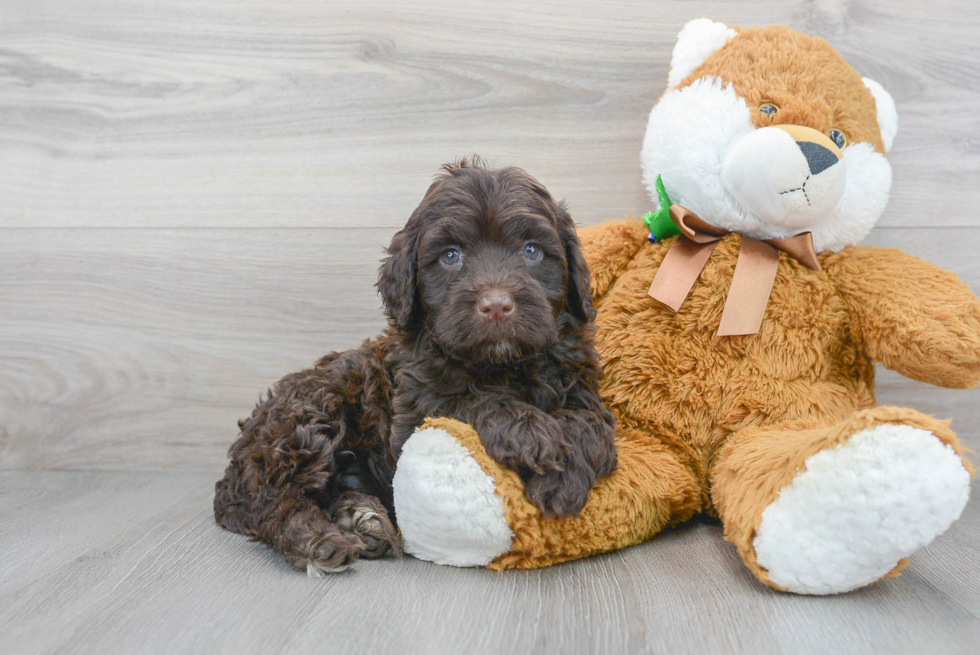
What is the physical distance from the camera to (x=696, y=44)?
2104mm

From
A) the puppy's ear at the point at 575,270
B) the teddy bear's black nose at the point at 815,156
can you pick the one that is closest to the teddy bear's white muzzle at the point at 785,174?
the teddy bear's black nose at the point at 815,156

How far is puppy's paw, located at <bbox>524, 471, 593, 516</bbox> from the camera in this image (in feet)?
5.13

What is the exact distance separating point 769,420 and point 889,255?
1.88 ft

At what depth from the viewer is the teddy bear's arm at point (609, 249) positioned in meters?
2.08

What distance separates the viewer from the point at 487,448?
158 centimetres

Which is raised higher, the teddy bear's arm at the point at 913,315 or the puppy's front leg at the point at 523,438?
the teddy bear's arm at the point at 913,315

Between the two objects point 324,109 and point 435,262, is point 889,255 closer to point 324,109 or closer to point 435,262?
point 435,262

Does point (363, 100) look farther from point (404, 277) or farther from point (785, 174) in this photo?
point (785, 174)

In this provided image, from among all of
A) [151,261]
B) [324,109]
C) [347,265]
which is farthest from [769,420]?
[151,261]

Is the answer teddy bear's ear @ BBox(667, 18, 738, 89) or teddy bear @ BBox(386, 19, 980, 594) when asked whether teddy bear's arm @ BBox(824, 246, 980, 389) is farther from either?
teddy bear's ear @ BBox(667, 18, 738, 89)

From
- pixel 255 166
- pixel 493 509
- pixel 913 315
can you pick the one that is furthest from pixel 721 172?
pixel 255 166

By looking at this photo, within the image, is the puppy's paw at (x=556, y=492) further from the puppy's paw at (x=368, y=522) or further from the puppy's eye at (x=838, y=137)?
the puppy's eye at (x=838, y=137)

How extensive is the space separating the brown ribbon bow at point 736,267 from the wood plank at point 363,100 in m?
0.60

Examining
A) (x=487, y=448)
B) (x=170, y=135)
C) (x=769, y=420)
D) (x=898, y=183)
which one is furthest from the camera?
(x=170, y=135)
